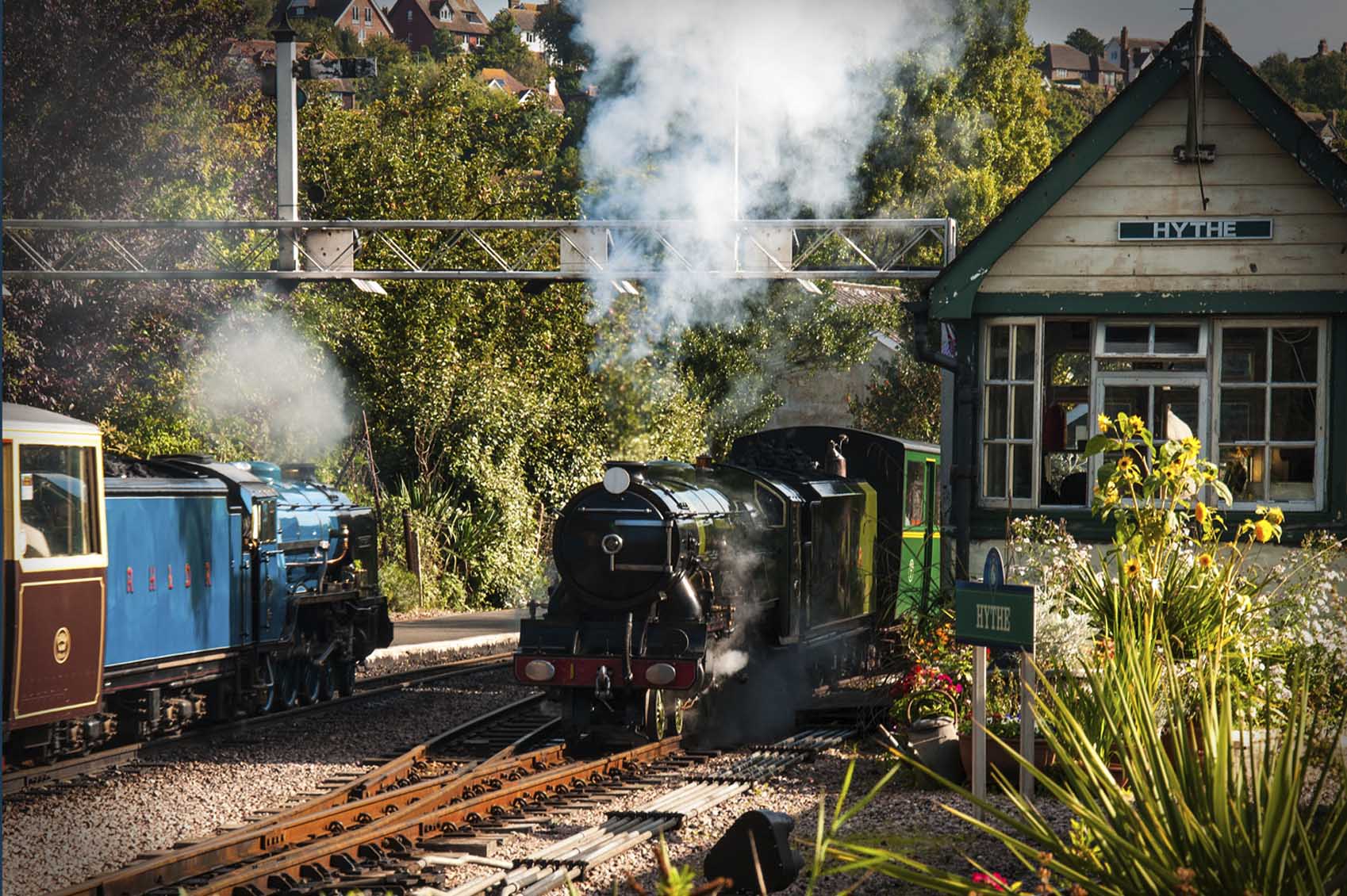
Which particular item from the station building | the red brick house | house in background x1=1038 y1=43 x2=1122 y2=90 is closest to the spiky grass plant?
the station building

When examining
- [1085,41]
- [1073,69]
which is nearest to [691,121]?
[1085,41]

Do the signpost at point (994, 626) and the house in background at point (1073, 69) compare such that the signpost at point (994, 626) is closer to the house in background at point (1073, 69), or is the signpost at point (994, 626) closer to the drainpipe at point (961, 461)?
the drainpipe at point (961, 461)

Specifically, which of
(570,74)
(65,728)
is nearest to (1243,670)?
(65,728)

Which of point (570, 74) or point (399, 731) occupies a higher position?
point (570, 74)

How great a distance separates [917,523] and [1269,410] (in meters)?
4.95

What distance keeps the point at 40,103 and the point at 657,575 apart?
15.7 metres

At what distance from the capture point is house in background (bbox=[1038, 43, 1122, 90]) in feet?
174

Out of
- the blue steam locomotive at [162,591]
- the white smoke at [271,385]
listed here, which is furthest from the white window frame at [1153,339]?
the white smoke at [271,385]

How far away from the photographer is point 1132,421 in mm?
10125

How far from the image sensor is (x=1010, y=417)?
526 inches

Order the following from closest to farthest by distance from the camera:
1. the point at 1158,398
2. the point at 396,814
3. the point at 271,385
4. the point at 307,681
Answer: the point at 396,814 < the point at 1158,398 < the point at 307,681 < the point at 271,385

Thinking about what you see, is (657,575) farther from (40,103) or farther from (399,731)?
(40,103)

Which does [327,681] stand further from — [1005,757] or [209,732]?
[1005,757]

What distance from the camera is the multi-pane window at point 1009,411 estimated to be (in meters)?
13.3
